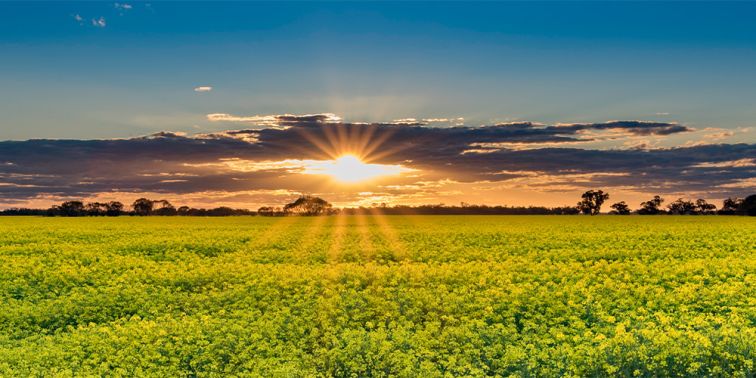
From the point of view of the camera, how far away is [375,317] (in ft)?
76.3

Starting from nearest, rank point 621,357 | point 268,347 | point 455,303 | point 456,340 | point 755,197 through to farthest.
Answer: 1. point 621,357
2. point 268,347
3. point 456,340
4. point 455,303
5. point 755,197

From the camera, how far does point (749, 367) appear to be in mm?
15727

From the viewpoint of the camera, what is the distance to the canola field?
17.3m

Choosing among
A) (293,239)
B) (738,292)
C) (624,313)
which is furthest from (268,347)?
(293,239)

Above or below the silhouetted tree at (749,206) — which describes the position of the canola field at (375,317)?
below

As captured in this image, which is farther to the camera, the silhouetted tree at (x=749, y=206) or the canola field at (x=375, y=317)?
the silhouetted tree at (x=749, y=206)

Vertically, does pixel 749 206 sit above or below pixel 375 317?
above

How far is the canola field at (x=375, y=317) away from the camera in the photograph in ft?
56.7

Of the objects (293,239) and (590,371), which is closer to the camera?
(590,371)

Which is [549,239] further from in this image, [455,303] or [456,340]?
[456,340]

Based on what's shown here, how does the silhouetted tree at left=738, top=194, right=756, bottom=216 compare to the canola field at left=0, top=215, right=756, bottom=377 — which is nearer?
the canola field at left=0, top=215, right=756, bottom=377

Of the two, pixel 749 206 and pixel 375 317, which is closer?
pixel 375 317

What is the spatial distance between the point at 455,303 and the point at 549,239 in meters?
33.2

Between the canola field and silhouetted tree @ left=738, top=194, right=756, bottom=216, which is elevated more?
silhouetted tree @ left=738, top=194, right=756, bottom=216
